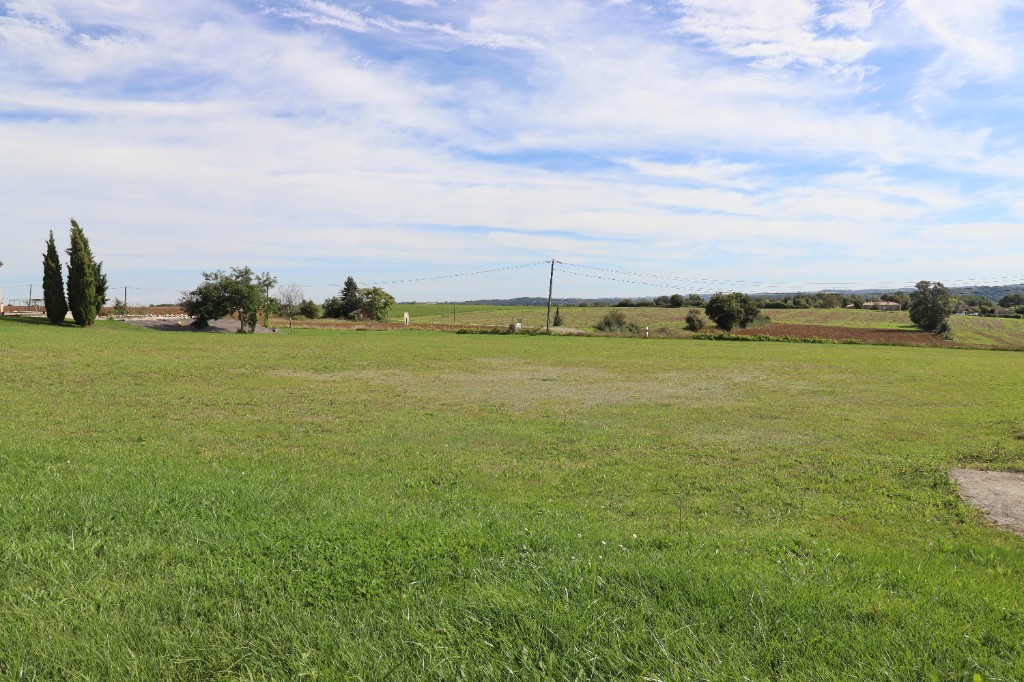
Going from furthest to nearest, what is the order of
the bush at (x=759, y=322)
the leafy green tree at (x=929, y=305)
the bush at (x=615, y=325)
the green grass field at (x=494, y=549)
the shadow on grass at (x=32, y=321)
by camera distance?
the leafy green tree at (x=929, y=305) → the bush at (x=759, y=322) → the bush at (x=615, y=325) → the shadow on grass at (x=32, y=321) → the green grass field at (x=494, y=549)

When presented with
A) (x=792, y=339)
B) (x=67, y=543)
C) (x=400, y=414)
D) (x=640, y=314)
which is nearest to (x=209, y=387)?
(x=400, y=414)

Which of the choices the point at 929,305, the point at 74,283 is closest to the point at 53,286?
the point at 74,283

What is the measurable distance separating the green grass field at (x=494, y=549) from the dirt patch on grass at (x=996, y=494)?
0.93 feet

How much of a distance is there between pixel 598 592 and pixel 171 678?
2159 millimetres

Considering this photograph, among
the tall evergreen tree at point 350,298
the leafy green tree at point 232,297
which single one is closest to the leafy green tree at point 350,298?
the tall evergreen tree at point 350,298

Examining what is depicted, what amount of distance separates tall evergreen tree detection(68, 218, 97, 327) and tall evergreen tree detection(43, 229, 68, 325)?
84 cm

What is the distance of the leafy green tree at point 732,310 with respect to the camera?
6656 centimetres

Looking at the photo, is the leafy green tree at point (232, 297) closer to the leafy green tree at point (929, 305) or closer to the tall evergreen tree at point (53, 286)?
the tall evergreen tree at point (53, 286)

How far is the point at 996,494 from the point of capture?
22.2ft

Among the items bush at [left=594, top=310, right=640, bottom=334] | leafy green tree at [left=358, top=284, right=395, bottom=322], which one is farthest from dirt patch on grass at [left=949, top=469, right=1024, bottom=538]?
leafy green tree at [left=358, top=284, right=395, bottom=322]

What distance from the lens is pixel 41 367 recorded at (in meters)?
18.1

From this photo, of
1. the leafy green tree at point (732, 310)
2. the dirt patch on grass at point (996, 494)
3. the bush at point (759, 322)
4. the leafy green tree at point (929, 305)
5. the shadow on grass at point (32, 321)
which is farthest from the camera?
the leafy green tree at point (929, 305)

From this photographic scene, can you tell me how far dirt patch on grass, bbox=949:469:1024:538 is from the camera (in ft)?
19.3

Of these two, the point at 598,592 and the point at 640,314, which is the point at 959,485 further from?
the point at 640,314
